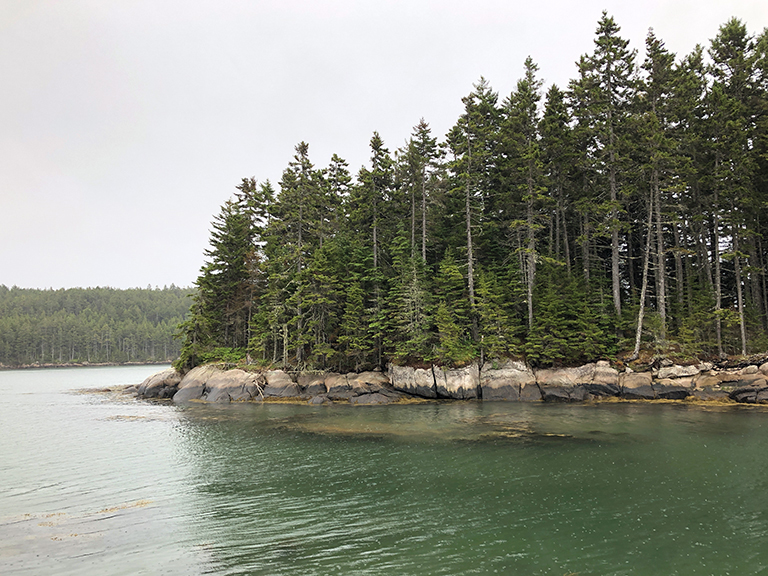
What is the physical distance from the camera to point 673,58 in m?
29.8

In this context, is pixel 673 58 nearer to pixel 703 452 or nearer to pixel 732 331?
pixel 732 331

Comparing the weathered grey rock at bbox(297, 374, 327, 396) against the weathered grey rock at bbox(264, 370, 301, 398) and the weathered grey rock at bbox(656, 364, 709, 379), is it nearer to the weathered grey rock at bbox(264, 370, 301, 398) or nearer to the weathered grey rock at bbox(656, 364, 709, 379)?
the weathered grey rock at bbox(264, 370, 301, 398)

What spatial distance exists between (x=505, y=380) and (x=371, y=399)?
34.4 feet

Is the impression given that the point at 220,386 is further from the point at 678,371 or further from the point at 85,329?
the point at 85,329

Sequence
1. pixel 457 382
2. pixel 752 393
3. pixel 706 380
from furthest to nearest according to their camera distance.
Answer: pixel 457 382
pixel 706 380
pixel 752 393

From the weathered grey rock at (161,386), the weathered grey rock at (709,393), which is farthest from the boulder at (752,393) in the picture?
the weathered grey rock at (161,386)

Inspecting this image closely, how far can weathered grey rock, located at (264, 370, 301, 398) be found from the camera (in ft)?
108

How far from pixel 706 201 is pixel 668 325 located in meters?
9.64

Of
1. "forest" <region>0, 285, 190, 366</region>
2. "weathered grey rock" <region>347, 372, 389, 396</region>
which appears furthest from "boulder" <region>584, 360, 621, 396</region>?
"forest" <region>0, 285, 190, 366</region>

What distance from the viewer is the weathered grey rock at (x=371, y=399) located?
30.0m

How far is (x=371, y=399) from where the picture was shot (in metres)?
30.3

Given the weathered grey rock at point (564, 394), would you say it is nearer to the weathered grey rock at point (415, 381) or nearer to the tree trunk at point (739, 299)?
the weathered grey rock at point (415, 381)

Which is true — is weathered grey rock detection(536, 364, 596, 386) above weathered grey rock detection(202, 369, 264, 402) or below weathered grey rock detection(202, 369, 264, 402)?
above

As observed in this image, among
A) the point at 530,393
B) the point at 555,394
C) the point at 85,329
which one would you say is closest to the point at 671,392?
the point at 555,394
